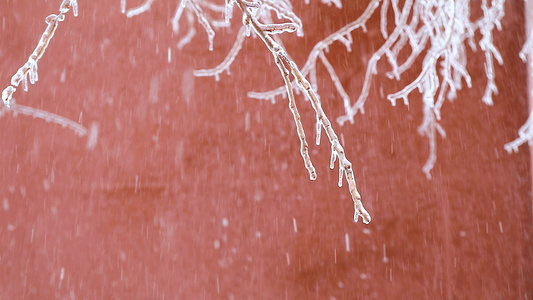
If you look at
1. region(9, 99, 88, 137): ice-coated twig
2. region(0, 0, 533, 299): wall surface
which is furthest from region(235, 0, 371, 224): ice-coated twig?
region(9, 99, 88, 137): ice-coated twig

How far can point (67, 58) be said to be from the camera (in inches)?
150

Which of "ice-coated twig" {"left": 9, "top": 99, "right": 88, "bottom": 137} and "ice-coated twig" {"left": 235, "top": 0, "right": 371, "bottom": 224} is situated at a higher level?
"ice-coated twig" {"left": 9, "top": 99, "right": 88, "bottom": 137}

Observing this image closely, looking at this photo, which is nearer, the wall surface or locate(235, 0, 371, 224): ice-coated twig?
locate(235, 0, 371, 224): ice-coated twig

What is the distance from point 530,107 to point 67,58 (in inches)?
121

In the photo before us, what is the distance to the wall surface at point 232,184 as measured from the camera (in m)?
3.71

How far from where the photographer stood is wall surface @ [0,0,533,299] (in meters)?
3.71

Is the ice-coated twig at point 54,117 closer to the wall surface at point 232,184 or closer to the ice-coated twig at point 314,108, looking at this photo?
the wall surface at point 232,184

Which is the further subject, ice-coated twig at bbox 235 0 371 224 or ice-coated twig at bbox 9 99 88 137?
ice-coated twig at bbox 9 99 88 137

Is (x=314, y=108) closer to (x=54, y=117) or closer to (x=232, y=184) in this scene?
(x=232, y=184)

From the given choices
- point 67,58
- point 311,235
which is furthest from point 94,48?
point 311,235

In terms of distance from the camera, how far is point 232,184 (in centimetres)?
376

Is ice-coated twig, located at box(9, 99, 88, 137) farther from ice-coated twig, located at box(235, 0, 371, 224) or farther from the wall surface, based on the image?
ice-coated twig, located at box(235, 0, 371, 224)

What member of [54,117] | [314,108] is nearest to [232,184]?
[54,117]

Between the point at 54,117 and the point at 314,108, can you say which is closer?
the point at 314,108
